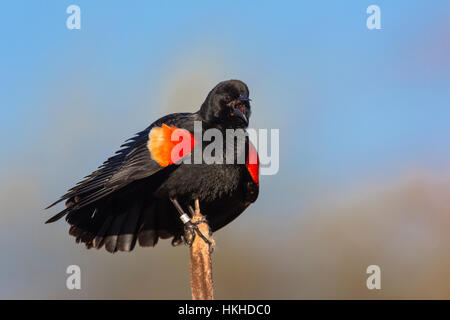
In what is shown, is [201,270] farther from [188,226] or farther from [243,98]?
[243,98]

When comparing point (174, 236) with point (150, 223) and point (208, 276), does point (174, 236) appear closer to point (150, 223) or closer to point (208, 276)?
point (150, 223)

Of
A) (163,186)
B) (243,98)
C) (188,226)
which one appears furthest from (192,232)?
(243,98)

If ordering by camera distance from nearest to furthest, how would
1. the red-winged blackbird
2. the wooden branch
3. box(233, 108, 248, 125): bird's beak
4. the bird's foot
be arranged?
the wooden branch
the bird's foot
the red-winged blackbird
box(233, 108, 248, 125): bird's beak

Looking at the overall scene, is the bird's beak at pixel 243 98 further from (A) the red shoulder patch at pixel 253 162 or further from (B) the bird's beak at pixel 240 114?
(A) the red shoulder patch at pixel 253 162

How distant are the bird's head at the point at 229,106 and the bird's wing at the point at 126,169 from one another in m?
0.28

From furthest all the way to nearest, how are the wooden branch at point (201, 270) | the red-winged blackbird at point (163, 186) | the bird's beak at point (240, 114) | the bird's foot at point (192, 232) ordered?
1. the bird's beak at point (240, 114)
2. the red-winged blackbird at point (163, 186)
3. the bird's foot at point (192, 232)
4. the wooden branch at point (201, 270)

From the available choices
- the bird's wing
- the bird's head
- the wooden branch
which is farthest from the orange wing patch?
the wooden branch

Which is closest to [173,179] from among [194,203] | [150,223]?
[194,203]

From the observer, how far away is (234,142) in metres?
4.80

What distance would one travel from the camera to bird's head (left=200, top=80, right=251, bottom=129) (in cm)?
493

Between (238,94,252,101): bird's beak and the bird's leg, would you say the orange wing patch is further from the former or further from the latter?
(238,94,252,101): bird's beak

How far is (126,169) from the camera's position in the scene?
4.67 metres

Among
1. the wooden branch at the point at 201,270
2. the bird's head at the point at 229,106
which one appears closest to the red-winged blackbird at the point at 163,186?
the bird's head at the point at 229,106

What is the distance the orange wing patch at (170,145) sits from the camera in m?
4.63
